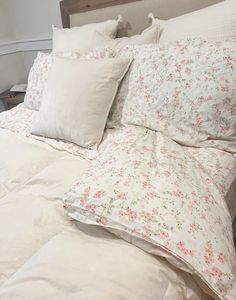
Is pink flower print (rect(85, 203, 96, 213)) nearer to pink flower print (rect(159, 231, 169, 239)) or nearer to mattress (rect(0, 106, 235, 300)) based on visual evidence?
mattress (rect(0, 106, 235, 300))

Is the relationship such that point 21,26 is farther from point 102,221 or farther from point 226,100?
point 102,221

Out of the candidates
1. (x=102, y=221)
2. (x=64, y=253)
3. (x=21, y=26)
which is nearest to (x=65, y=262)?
(x=64, y=253)

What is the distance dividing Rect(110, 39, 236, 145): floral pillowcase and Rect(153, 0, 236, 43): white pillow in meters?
0.12

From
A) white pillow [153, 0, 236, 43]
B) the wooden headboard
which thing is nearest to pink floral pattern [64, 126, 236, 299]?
white pillow [153, 0, 236, 43]

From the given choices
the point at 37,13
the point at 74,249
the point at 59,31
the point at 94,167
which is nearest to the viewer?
the point at 74,249

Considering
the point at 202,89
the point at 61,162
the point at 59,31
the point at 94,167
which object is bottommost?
the point at 61,162

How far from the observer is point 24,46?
2746mm

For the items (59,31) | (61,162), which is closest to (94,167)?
(61,162)

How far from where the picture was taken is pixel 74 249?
66cm

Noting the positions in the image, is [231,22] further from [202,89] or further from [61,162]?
[61,162]

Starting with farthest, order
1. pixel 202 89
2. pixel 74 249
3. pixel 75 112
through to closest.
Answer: pixel 75 112, pixel 202 89, pixel 74 249

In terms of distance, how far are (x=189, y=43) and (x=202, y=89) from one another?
22cm

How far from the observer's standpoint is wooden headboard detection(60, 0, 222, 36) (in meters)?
1.54

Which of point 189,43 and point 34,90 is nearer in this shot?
point 189,43
